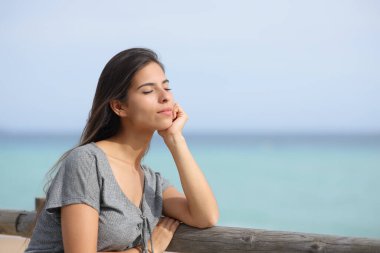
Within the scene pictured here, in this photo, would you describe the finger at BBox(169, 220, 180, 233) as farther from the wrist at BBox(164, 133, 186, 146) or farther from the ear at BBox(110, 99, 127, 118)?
the ear at BBox(110, 99, 127, 118)

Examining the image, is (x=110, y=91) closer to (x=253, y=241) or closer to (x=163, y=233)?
(x=163, y=233)

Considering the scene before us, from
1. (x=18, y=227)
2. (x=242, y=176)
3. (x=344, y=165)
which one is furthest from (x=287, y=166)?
(x=18, y=227)

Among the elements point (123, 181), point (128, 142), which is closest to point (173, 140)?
point (128, 142)

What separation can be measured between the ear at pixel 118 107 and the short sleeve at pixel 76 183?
0.30 meters

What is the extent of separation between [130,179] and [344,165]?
1651 inches

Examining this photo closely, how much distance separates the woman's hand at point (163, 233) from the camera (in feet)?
10.5

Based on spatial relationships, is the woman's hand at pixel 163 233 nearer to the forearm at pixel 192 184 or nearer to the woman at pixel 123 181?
the woman at pixel 123 181

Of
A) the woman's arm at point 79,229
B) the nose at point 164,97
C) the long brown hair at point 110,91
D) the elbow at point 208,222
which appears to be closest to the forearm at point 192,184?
the elbow at point 208,222

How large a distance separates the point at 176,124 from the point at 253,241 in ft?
2.38

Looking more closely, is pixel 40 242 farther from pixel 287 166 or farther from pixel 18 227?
pixel 287 166

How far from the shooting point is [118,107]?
315 cm

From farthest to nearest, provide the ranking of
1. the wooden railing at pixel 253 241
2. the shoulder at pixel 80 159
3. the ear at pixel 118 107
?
the ear at pixel 118 107, the wooden railing at pixel 253 241, the shoulder at pixel 80 159

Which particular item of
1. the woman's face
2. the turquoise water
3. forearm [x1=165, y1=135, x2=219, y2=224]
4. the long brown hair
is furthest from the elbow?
the turquoise water

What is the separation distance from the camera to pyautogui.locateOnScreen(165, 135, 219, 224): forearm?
10.5 feet
